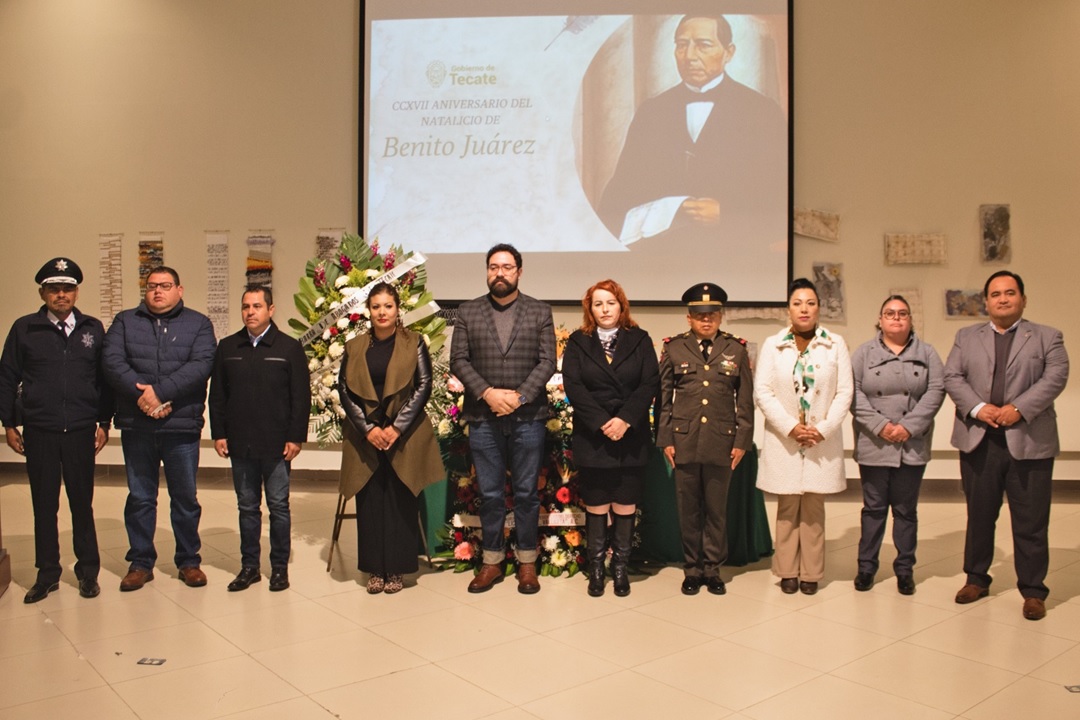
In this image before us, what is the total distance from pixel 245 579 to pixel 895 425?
10.3 ft

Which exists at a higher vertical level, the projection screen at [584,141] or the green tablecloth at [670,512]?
the projection screen at [584,141]

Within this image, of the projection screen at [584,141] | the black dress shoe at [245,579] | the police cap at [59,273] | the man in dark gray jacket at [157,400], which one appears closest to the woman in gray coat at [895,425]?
the projection screen at [584,141]

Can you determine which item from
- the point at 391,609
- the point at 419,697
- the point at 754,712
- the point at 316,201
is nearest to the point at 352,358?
the point at 391,609

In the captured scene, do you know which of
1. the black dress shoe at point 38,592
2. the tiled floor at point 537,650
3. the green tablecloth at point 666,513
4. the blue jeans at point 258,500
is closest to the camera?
the tiled floor at point 537,650

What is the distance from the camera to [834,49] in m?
6.67

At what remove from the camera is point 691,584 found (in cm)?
428

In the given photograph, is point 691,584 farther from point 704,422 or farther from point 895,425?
point 895,425

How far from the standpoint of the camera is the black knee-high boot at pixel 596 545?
4.25 m

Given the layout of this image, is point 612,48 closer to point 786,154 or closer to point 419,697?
point 786,154

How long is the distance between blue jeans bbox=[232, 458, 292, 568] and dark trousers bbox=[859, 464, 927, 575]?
2.74 m

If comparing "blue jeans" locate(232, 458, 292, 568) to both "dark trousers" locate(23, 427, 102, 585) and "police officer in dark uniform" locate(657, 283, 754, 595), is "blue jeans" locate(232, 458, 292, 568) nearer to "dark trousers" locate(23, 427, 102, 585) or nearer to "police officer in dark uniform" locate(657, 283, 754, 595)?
"dark trousers" locate(23, 427, 102, 585)

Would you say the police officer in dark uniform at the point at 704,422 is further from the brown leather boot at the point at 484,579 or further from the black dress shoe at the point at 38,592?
the black dress shoe at the point at 38,592

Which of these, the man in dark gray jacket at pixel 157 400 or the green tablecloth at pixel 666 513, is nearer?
the man in dark gray jacket at pixel 157 400

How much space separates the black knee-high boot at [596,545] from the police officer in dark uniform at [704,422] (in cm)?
38
